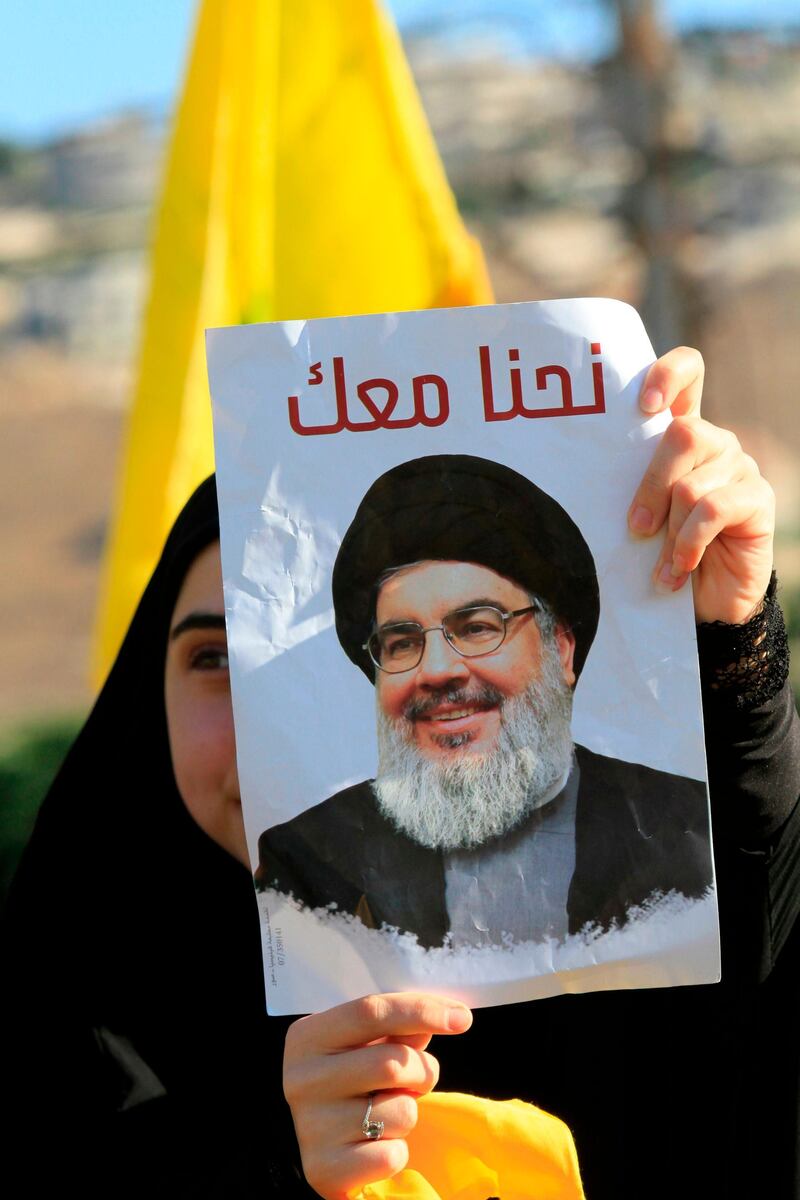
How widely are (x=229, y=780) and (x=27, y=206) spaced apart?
19145mm

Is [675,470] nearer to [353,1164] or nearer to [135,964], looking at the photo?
[353,1164]

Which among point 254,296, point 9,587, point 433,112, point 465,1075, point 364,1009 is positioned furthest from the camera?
point 433,112

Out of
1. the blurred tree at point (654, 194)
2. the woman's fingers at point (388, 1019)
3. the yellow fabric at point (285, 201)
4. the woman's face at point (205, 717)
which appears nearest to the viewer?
the woman's fingers at point (388, 1019)

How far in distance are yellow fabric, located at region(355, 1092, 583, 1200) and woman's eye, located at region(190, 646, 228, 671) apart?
0.51m

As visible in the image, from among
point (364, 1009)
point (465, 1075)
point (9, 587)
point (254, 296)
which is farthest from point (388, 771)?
point (9, 587)

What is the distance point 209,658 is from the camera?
1556mm

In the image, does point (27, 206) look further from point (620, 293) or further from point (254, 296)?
point (254, 296)

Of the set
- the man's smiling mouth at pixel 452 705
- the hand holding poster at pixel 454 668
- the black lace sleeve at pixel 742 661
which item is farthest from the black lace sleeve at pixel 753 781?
the man's smiling mouth at pixel 452 705

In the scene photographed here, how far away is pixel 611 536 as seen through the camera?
126 cm

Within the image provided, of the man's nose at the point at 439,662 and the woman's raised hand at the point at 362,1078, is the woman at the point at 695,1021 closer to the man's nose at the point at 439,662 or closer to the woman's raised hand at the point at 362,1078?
the woman's raised hand at the point at 362,1078

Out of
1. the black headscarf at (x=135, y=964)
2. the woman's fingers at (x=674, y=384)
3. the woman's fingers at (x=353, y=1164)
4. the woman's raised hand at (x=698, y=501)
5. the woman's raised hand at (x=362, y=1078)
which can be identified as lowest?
the woman's fingers at (x=353, y=1164)

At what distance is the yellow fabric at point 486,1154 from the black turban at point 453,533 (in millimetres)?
418

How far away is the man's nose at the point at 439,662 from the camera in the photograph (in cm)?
127

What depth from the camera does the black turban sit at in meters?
1.26
